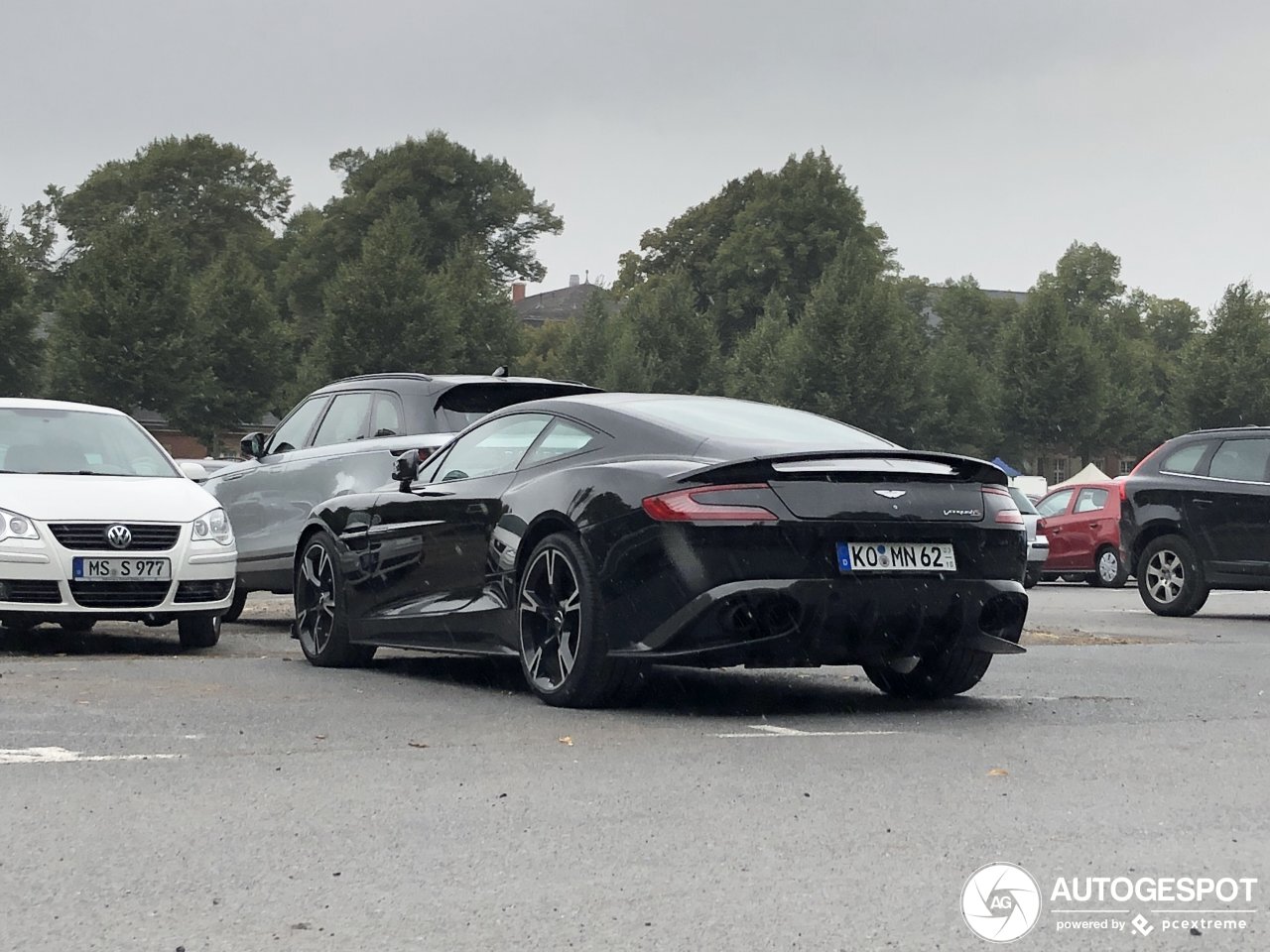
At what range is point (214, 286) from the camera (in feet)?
208

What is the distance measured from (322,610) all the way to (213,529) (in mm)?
1455

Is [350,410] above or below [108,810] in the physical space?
above

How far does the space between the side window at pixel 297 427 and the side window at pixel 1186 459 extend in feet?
27.5

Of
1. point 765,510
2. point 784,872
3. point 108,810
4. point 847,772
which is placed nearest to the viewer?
point 784,872

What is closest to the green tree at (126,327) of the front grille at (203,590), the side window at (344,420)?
the side window at (344,420)

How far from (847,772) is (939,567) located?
1789 millimetres

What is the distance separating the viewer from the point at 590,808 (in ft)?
18.7

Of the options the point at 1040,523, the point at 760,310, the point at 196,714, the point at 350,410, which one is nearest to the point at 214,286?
the point at 760,310

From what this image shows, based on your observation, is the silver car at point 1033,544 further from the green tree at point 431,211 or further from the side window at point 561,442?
the green tree at point 431,211

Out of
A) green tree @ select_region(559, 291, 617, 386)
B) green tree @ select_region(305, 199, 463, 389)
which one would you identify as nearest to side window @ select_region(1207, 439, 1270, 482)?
green tree @ select_region(305, 199, 463, 389)

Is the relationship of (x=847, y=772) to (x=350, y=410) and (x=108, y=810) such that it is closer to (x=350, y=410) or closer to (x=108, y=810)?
(x=108, y=810)

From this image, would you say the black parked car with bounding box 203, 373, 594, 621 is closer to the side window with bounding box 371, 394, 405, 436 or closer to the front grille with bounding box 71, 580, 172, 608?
the side window with bounding box 371, 394, 405, 436

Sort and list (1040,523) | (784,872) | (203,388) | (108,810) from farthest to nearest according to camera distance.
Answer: (203,388)
(1040,523)
(108,810)
(784,872)

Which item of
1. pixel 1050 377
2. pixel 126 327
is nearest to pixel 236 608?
pixel 126 327
